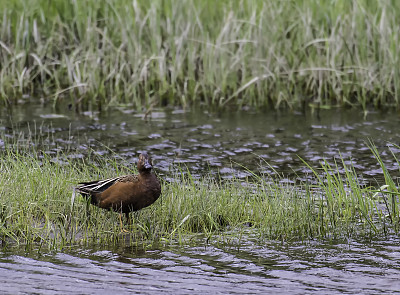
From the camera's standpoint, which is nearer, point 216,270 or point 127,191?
point 216,270

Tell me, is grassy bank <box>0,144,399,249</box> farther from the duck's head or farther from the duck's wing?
the duck's head

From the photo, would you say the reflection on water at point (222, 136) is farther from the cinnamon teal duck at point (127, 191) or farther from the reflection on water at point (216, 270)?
the reflection on water at point (216, 270)

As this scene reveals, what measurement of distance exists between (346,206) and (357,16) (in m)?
6.25

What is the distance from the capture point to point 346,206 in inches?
262

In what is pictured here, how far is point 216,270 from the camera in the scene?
5.40 meters

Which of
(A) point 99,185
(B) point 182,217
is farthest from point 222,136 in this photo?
(A) point 99,185

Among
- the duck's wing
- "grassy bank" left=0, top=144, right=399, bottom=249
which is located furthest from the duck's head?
"grassy bank" left=0, top=144, right=399, bottom=249

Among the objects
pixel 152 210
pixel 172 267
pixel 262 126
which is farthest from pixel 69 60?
pixel 172 267

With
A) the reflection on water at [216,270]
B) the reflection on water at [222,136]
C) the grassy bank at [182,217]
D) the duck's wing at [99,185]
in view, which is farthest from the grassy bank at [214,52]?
the reflection on water at [216,270]

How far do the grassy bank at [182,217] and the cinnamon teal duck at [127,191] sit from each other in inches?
5.9

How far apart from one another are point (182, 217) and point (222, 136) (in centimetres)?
463

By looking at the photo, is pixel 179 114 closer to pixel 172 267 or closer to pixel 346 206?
pixel 346 206

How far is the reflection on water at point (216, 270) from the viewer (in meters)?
4.97

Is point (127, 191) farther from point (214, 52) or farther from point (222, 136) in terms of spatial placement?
point (214, 52)
